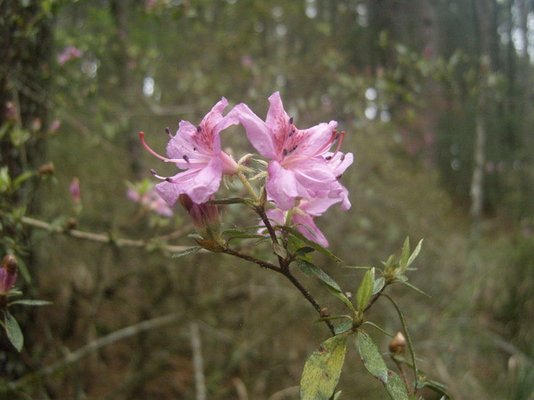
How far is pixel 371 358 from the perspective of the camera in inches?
26.5

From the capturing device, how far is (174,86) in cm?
492

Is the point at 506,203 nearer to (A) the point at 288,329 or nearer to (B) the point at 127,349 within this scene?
(A) the point at 288,329

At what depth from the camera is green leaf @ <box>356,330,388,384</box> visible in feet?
2.13

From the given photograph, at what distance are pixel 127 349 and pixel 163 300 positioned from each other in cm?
55

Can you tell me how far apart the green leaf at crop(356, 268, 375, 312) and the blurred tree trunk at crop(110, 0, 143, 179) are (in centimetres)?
253

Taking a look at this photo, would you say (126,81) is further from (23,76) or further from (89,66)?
(23,76)

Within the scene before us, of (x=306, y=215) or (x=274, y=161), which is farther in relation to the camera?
(x=306, y=215)

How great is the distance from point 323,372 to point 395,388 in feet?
0.37

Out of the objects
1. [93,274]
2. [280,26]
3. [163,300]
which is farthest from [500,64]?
[93,274]

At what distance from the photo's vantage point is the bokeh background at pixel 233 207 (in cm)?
199

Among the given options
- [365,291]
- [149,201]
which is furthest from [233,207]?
[365,291]

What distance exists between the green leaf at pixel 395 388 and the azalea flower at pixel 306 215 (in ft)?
0.73

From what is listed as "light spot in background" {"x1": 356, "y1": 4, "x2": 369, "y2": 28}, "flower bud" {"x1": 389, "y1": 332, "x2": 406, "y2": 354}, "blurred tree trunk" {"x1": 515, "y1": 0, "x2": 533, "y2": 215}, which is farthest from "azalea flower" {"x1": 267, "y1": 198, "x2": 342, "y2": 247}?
"blurred tree trunk" {"x1": 515, "y1": 0, "x2": 533, "y2": 215}

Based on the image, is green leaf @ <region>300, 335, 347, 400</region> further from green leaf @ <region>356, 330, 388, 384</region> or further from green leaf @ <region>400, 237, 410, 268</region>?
green leaf @ <region>400, 237, 410, 268</region>
